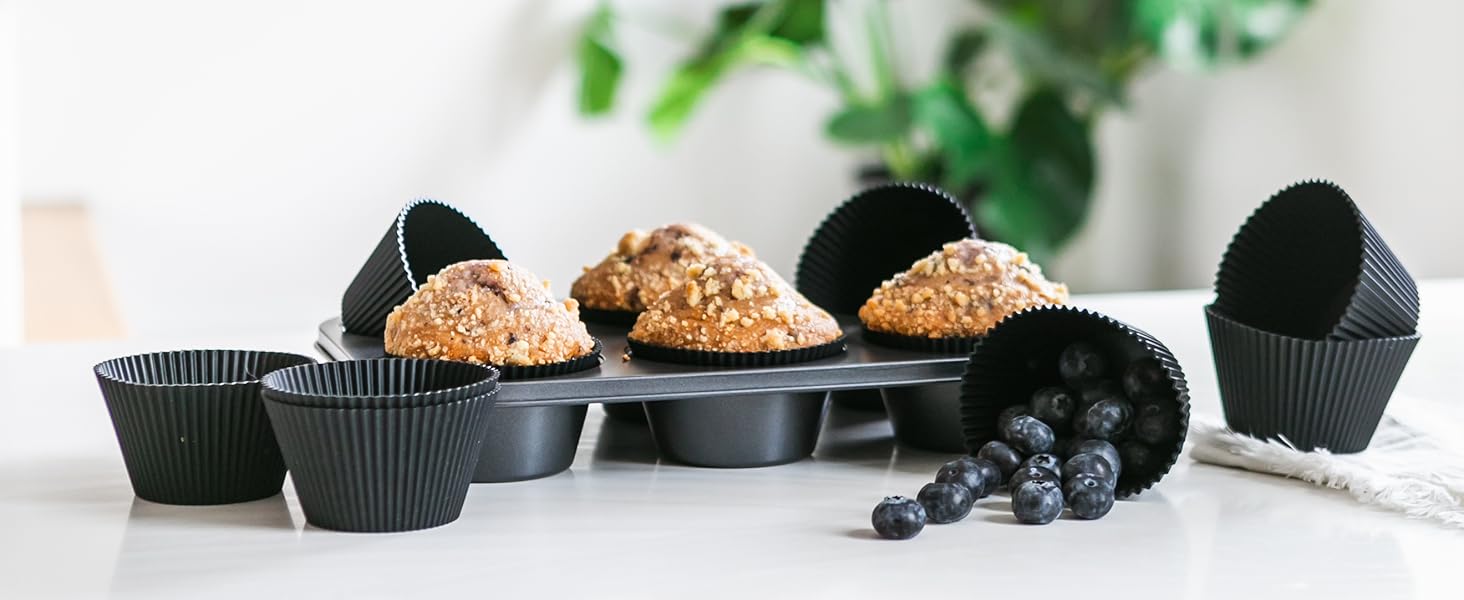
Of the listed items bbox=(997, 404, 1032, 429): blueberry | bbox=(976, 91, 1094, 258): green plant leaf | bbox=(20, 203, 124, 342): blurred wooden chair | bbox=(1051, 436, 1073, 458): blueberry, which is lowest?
bbox=(20, 203, 124, 342): blurred wooden chair

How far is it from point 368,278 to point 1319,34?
274cm

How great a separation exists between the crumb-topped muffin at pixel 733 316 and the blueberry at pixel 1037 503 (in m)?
0.25

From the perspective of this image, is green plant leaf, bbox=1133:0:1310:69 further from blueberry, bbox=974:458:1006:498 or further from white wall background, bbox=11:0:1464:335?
blueberry, bbox=974:458:1006:498

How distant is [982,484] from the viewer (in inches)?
40.4

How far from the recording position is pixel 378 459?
960 millimetres

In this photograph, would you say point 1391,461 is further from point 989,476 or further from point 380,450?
point 380,450

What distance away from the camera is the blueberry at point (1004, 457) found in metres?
1.07

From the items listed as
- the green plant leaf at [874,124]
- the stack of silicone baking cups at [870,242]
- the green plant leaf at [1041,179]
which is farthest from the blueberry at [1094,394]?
the green plant leaf at [874,124]

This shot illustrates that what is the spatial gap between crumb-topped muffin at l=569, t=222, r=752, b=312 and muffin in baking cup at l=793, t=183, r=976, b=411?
0.42 feet

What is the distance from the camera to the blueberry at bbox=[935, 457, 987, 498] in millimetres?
1015

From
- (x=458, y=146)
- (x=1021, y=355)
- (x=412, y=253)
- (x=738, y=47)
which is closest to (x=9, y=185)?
(x=458, y=146)

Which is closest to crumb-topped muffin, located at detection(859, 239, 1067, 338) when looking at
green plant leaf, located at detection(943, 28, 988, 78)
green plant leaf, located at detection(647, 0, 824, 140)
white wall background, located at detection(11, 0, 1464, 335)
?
white wall background, located at detection(11, 0, 1464, 335)

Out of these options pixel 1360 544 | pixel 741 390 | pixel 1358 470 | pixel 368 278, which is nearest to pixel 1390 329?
pixel 1358 470

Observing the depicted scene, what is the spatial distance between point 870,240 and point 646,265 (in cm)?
24
